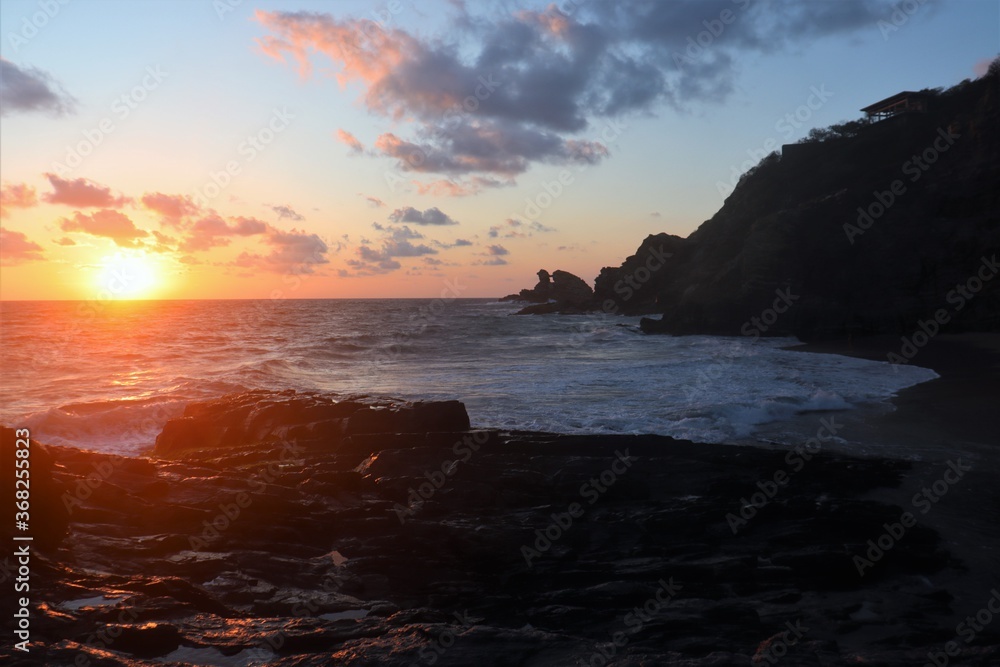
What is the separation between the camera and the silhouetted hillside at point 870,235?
41031 millimetres

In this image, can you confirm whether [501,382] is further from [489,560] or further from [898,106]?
[898,106]

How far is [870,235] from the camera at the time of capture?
156 ft

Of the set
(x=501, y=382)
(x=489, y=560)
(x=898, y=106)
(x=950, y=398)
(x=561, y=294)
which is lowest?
(x=950, y=398)

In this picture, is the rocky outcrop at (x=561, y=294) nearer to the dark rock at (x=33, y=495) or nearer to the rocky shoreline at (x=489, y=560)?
the rocky shoreline at (x=489, y=560)

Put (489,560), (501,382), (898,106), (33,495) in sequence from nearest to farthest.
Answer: (489,560), (33,495), (501,382), (898,106)

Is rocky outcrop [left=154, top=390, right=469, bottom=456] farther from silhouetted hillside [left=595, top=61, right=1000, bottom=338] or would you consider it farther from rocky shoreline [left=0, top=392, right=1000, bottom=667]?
silhouetted hillside [left=595, top=61, right=1000, bottom=338]

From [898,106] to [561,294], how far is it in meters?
65.2

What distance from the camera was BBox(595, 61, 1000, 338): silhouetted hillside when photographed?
1615 inches

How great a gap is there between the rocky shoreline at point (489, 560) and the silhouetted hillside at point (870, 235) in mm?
34830

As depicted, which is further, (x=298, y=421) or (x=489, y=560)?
(x=298, y=421)

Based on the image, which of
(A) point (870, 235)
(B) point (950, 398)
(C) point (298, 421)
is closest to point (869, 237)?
(A) point (870, 235)

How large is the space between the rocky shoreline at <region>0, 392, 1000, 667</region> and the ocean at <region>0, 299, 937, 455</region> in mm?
4555

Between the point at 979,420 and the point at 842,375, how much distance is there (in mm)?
9058

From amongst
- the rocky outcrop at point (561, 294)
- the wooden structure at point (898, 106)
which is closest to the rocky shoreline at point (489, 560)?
the wooden structure at point (898, 106)
